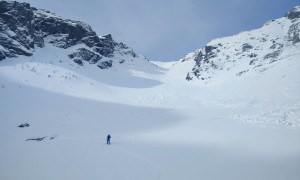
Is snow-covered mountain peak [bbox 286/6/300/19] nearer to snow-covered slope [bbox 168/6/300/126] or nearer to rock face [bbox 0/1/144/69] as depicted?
snow-covered slope [bbox 168/6/300/126]

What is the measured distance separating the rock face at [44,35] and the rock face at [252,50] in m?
26.6

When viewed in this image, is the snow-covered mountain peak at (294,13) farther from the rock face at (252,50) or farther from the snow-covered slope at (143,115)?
the snow-covered slope at (143,115)

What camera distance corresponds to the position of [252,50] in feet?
217

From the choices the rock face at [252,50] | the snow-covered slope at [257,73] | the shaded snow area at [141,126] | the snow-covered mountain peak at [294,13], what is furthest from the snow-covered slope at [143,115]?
the snow-covered mountain peak at [294,13]

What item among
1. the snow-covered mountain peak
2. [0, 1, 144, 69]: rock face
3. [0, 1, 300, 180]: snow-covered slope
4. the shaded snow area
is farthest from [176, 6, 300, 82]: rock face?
[0, 1, 144, 69]: rock face

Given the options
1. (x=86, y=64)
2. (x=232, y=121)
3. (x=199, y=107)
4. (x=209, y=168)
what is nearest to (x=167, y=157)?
(x=209, y=168)

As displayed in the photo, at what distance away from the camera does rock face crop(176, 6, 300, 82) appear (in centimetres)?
5784

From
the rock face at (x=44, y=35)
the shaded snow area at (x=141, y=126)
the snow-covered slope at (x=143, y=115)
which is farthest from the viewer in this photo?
the rock face at (x=44, y=35)

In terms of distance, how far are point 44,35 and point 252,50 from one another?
53636mm

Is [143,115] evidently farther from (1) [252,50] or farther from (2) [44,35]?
(2) [44,35]

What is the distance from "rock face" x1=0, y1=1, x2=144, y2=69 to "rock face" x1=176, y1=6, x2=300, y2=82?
26552 mm

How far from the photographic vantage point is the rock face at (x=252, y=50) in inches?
2277

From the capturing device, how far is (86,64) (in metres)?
63.7

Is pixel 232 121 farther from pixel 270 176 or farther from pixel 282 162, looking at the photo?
pixel 270 176
